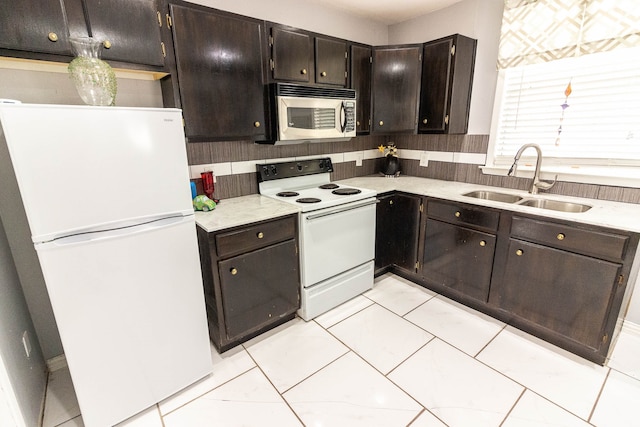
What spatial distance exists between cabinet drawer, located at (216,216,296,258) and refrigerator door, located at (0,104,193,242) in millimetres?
373

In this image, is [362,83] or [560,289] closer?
[560,289]

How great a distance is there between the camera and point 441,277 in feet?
8.19

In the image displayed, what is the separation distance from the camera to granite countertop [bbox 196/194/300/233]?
5.72 ft

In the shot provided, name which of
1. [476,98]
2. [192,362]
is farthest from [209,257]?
[476,98]

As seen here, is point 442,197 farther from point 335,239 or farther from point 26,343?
point 26,343

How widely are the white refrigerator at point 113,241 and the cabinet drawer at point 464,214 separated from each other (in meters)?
1.83

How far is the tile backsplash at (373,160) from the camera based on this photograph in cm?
215

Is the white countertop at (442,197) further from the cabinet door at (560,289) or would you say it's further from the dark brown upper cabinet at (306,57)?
the dark brown upper cabinet at (306,57)

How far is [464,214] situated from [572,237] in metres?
0.65

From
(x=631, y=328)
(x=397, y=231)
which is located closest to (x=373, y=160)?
(x=397, y=231)

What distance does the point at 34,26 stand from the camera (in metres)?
1.28

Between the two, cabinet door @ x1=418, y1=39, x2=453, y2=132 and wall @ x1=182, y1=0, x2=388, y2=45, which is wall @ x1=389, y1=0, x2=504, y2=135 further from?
wall @ x1=182, y1=0, x2=388, y2=45

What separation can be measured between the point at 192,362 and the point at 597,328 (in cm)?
235

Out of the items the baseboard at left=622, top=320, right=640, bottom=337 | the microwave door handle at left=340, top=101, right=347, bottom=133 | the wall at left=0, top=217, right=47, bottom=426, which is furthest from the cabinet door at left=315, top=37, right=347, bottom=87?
the baseboard at left=622, top=320, right=640, bottom=337
